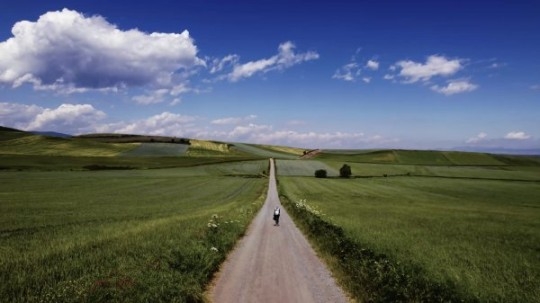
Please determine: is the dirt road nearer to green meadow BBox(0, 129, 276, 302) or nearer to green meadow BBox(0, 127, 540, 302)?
green meadow BBox(0, 127, 540, 302)

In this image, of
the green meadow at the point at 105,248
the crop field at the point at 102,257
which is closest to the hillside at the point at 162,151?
the green meadow at the point at 105,248

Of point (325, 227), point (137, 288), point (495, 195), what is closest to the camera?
point (137, 288)

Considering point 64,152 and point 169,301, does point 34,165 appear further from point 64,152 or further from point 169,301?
point 169,301

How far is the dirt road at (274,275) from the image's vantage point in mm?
13953

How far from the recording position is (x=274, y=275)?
16.7 meters

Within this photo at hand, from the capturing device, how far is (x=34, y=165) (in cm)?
10056

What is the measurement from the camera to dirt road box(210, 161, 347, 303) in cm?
1395

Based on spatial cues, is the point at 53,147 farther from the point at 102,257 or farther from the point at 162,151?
the point at 102,257

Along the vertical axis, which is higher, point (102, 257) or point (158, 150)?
point (158, 150)

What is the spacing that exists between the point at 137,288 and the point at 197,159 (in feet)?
425

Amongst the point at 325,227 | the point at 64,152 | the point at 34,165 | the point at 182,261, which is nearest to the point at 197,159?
the point at 64,152

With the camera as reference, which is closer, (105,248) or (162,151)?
(105,248)

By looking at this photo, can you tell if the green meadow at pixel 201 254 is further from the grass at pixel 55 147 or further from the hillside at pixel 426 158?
the hillside at pixel 426 158

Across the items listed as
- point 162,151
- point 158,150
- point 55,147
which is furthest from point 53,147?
point 162,151
